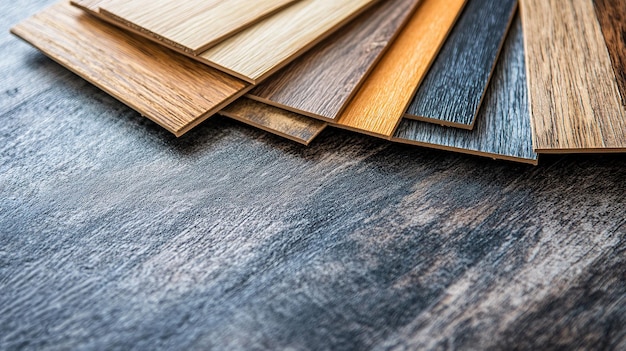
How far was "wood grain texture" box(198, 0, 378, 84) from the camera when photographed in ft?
4.98

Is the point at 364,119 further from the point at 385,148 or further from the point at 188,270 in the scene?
the point at 188,270

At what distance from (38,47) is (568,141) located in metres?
1.46

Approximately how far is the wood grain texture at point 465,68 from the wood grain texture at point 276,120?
0.24 m

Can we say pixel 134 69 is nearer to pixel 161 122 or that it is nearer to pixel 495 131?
pixel 161 122

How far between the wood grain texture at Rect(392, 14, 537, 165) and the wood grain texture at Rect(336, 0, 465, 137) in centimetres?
6

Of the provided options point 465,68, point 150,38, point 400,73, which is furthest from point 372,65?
point 150,38

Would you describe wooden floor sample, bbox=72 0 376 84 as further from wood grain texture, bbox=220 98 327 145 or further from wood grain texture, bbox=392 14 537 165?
wood grain texture, bbox=392 14 537 165

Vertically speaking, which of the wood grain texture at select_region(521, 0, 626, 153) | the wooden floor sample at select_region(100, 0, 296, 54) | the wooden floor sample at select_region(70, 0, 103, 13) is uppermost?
the wood grain texture at select_region(521, 0, 626, 153)

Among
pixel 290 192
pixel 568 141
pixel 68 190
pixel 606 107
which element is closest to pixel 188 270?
pixel 290 192

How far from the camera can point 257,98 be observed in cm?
151

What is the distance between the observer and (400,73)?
1.55 m

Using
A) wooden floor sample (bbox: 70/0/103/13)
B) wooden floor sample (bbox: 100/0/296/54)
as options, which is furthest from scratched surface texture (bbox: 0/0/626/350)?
wooden floor sample (bbox: 70/0/103/13)

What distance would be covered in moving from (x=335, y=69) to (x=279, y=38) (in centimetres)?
19

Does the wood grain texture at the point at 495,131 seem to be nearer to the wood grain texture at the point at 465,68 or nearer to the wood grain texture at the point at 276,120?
the wood grain texture at the point at 465,68
